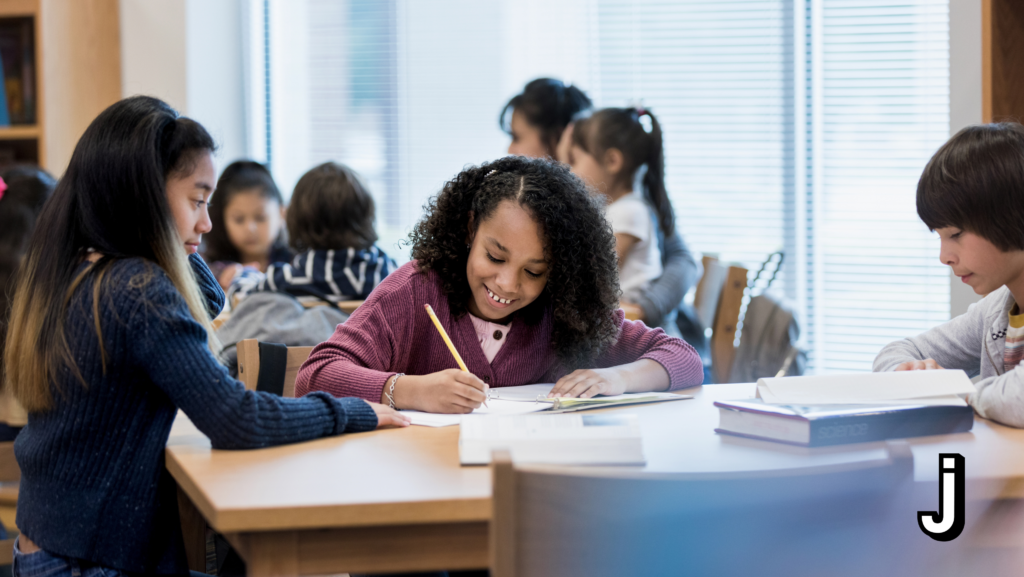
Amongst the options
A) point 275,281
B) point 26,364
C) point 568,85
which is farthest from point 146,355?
point 568,85

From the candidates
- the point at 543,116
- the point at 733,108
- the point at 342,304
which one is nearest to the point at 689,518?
the point at 342,304

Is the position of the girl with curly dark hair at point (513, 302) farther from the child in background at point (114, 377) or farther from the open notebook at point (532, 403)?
the child in background at point (114, 377)

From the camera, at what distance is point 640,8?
3.42 m

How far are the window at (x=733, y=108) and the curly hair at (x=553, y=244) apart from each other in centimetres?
190

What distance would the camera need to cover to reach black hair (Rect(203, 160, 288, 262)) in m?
3.11

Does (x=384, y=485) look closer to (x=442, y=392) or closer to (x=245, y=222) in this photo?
(x=442, y=392)

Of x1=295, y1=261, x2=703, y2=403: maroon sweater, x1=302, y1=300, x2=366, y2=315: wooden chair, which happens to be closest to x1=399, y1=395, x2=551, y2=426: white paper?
→ x1=295, y1=261, x2=703, y2=403: maroon sweater

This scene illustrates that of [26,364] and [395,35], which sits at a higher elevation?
[395,35]

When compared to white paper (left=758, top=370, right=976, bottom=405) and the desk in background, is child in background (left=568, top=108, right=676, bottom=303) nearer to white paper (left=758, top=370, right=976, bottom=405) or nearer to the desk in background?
white paper (left=758, top=370, right=976, bottom=405)

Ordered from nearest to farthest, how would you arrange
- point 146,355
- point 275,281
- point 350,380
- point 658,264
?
point 146,355 → point 350,380 → point 275,281 → point 658,264

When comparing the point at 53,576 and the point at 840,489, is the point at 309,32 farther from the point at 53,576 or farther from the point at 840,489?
the point at 840,489

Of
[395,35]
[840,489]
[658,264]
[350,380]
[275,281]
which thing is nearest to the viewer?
[840,489]

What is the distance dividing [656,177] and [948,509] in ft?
6.93

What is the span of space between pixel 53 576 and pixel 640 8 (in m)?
3.01
